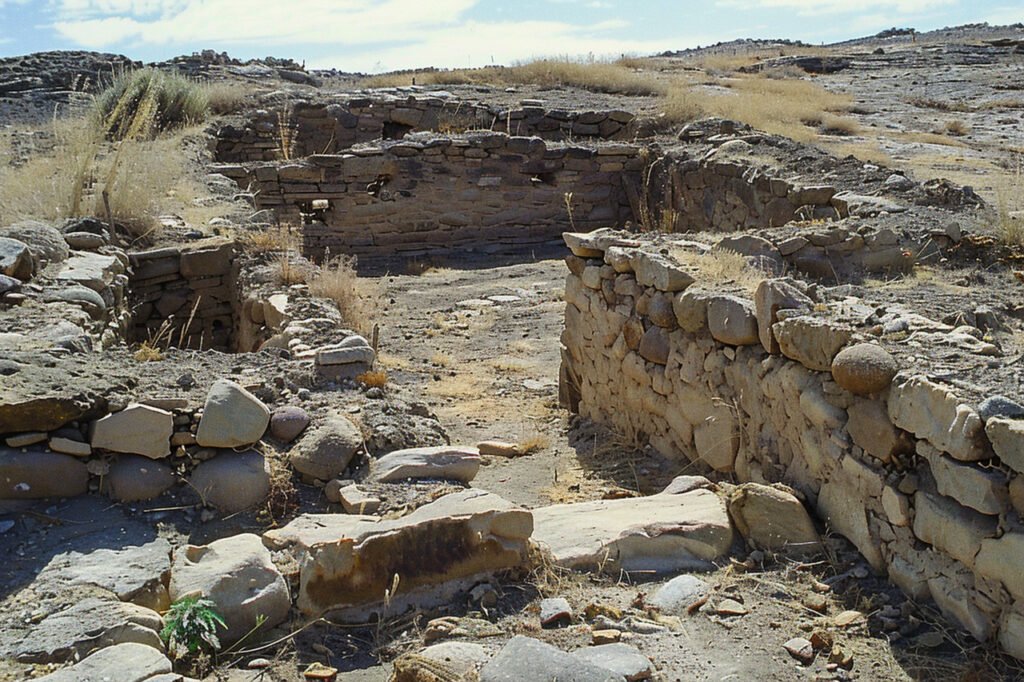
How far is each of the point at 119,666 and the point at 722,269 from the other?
3700 mm

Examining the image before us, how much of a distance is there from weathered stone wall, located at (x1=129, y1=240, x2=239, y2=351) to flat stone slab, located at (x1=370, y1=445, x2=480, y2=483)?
3444 millimetres

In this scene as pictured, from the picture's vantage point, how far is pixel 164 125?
516 inches

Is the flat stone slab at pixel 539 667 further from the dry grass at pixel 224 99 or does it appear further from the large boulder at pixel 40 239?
the dry grass at pixel 224 99

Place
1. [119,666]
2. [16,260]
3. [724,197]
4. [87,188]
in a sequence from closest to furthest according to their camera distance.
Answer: [119,666] → [16,260] → [87,188] → [724,197]

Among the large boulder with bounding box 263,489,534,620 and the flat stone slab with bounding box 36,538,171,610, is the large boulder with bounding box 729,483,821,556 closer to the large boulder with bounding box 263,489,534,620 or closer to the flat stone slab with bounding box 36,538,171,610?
the large boulder with bounding box 263,489,534,620

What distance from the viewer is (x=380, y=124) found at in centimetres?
1463

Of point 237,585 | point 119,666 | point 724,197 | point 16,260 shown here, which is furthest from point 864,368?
point 724,197

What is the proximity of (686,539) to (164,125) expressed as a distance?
11.6 metres

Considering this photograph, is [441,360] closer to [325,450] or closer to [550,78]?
[325,450]

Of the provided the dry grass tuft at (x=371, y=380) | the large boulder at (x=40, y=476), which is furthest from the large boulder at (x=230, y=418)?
the dry grass tuft at (x=371, y=380)

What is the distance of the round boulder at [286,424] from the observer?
3.96 meters

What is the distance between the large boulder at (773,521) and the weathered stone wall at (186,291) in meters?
4.50

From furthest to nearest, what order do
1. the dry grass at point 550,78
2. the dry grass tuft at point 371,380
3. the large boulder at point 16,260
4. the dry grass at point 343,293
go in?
the dry grass at point 550,78, the dry grass at point 343,293, the large boulder at point 16,260, the dry grass tuft at point 371,380

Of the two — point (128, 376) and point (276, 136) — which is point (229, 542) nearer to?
point (128, 376)
